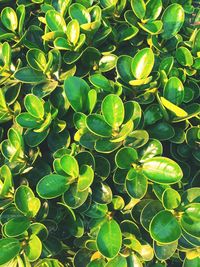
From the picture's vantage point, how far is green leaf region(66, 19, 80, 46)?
172 cm

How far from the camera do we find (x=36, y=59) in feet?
5.83

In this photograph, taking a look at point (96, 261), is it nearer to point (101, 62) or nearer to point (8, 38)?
point (101, 62)

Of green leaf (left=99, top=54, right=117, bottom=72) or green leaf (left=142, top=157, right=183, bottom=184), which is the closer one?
green leaf (left=142, top=157, right=183, bottom=184)

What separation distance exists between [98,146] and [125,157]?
0.12m

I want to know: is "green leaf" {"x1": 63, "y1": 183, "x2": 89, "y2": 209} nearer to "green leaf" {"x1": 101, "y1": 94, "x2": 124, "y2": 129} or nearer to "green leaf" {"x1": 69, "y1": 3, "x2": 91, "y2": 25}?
"green leaf" {"x1": 101, "y1": 94, "x2": 124, "y2": 129}

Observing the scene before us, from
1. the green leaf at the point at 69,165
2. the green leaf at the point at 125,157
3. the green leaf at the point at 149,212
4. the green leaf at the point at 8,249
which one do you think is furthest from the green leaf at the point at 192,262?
the green leaf at the point at 8,249

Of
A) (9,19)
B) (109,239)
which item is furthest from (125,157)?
(9,19)

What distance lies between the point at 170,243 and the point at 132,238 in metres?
0.19

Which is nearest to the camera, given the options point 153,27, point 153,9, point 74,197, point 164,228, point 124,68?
point 164,228

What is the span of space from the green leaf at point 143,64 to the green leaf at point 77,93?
241mm

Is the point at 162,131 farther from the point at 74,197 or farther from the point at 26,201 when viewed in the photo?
the point at 26,201

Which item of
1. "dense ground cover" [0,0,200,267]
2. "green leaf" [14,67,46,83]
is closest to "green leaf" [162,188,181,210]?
"dense ground cover" [0,0,200,267]

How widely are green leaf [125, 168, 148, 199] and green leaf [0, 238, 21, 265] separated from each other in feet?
1.62

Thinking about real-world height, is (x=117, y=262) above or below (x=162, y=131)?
below
